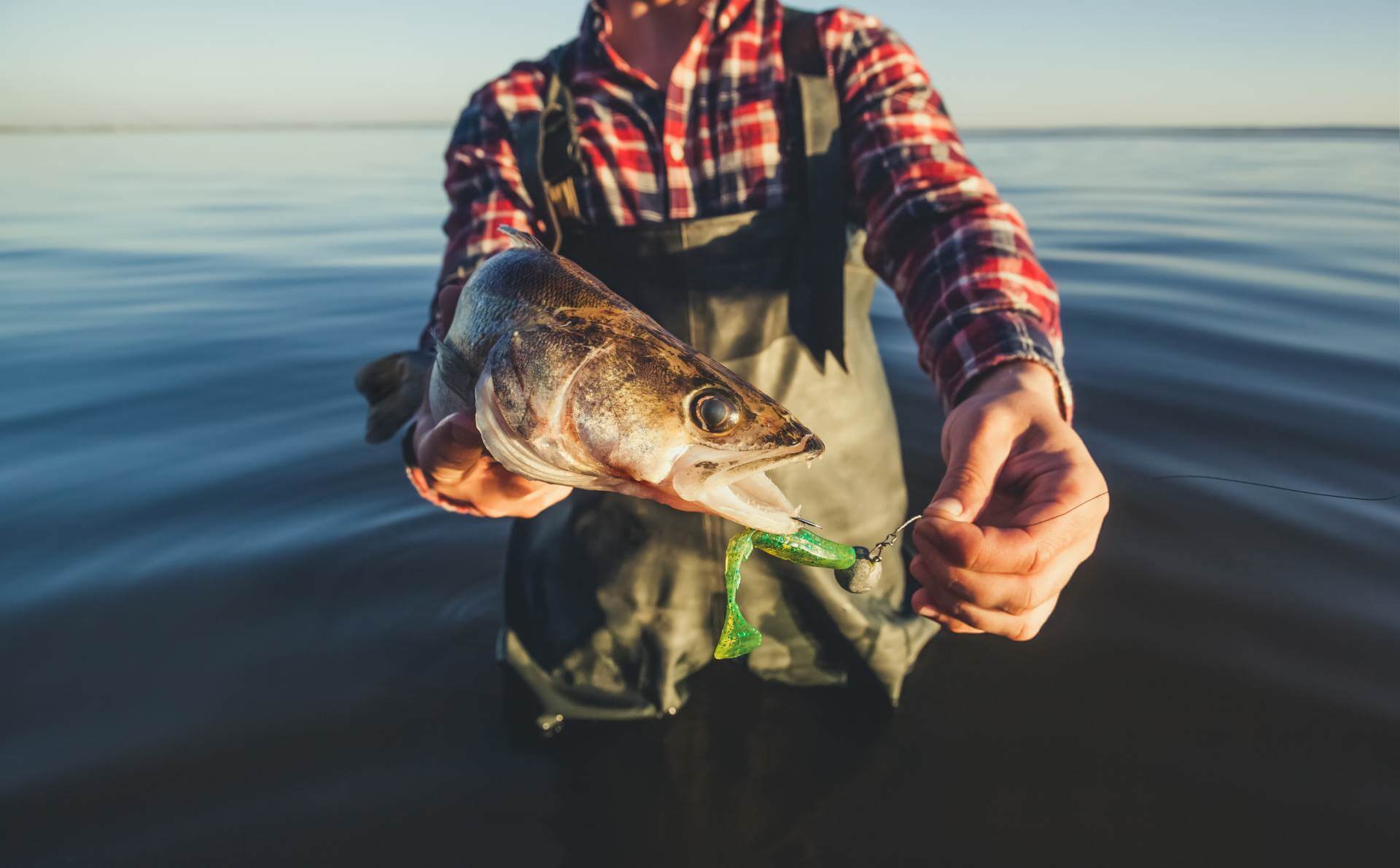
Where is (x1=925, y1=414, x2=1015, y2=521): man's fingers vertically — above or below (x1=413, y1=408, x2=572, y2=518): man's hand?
above

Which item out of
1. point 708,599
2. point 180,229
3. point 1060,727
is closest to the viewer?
point 708,599

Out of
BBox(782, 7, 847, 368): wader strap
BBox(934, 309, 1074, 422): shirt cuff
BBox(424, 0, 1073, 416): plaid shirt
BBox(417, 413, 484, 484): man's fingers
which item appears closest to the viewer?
BBox(417, 413, 484, 484): man's fingers

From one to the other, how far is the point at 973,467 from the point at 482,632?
2594mm

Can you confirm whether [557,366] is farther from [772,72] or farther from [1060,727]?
[1060,727]

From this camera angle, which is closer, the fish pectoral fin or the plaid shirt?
the plaid shirt

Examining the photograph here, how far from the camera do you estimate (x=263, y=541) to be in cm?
415

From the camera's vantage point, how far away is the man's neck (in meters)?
2.65

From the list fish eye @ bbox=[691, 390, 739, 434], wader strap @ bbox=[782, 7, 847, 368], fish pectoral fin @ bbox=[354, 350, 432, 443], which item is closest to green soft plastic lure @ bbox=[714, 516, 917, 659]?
fish eye @ bbox=[691, 390, 739, 434]

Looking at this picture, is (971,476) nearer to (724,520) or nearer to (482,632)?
(724,520)

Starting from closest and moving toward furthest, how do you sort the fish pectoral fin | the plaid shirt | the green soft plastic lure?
1. the green soft plastic lure
2. the plaid shirt
3. the fish pectoral fin

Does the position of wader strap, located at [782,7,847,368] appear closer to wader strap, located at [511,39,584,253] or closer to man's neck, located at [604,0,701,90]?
man's neck, located at [604,0,701,90]

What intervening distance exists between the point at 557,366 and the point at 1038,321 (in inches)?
51.0

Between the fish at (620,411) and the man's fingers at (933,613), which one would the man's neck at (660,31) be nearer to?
the fish at (620,411)

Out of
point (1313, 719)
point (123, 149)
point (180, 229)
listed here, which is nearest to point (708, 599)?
point (1313, 719)
